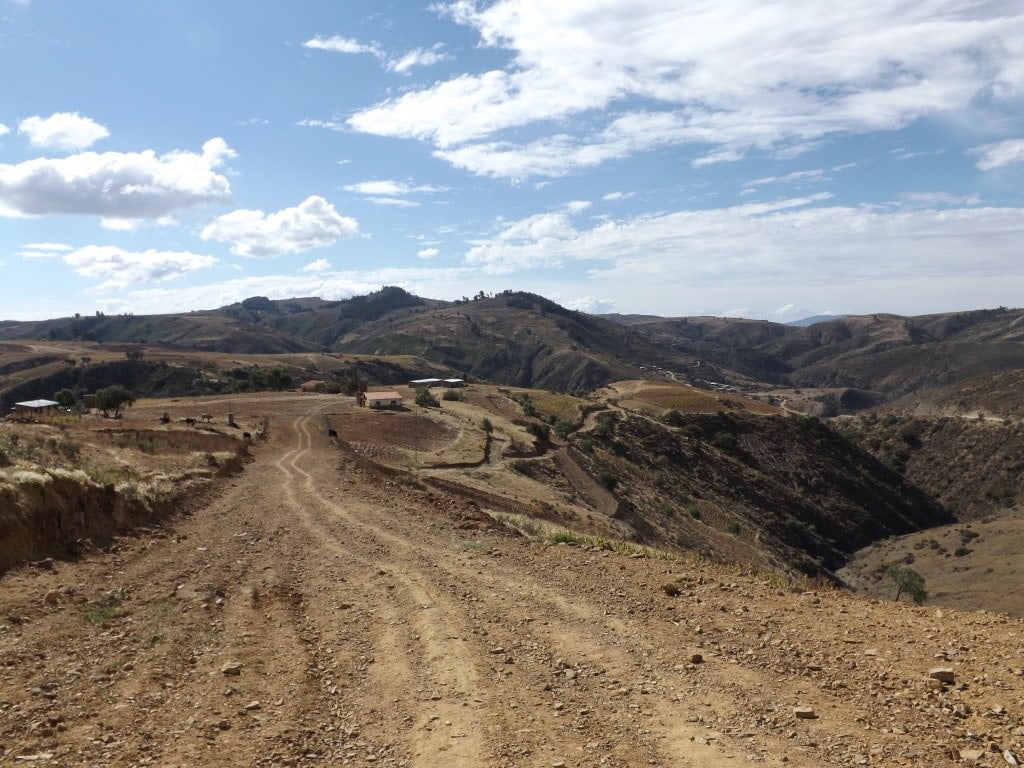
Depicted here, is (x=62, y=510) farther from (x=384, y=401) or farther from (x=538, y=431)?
(x=384, y=401)

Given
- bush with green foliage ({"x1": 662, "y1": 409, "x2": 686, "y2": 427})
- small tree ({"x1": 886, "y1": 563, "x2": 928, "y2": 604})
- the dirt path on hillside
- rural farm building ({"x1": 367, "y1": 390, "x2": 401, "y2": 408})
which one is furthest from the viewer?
bush with green foliage ({"x1": 662, "y1": 409, "x2": 686, "y2": 427})

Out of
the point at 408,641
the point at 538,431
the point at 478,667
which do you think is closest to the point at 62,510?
the point at 408,641

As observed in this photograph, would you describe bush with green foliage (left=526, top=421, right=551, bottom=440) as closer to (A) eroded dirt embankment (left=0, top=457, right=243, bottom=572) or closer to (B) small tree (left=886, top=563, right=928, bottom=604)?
(B) small tree (left=886, top=563, right=928, bottom=604)

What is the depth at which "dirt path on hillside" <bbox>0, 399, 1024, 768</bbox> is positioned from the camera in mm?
6602

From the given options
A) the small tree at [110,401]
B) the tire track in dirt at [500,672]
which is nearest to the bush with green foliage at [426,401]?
the small tree at [110,401]

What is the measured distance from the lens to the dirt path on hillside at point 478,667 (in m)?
6.60

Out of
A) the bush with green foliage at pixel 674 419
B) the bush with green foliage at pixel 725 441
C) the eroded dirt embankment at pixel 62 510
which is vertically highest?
the eroded dirt embankment at pixel 62 510

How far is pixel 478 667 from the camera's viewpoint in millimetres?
8648

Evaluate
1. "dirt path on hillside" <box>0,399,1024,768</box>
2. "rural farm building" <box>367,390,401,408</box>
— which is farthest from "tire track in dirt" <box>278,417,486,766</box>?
"rural farm building" <box>367,390,401,408</box>

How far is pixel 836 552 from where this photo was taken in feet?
214

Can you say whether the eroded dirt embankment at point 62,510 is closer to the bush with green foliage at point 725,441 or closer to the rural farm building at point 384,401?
the rural farm building at point 384,401

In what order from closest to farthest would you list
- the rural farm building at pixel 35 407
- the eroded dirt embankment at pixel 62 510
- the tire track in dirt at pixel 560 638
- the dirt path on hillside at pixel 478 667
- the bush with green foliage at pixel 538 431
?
the dirt path on hillside at pixel 478 667
the tire track in dirt at pixel 560 638
the eroded dirt embankment at pixel 62 510
the rural farm building at pixel 35 407
the bush with green foliage at pixel 538 431

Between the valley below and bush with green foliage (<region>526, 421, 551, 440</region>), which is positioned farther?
bush with green foliage (<region>526, 421, 551, 440</region>)

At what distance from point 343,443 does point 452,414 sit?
21.6m
